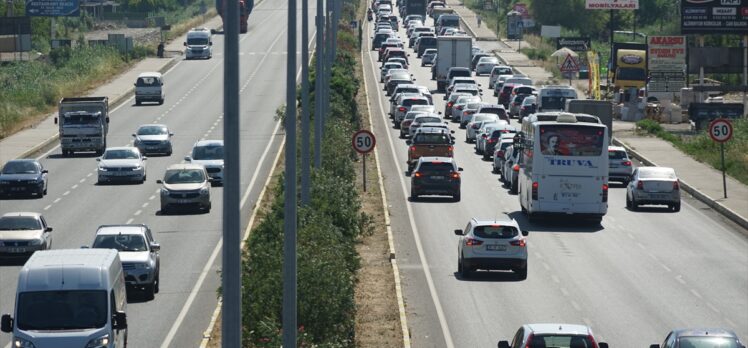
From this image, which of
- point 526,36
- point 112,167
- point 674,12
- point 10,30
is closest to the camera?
point 112,167

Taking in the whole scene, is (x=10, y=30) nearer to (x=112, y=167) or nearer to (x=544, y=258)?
(x=112, y=167)

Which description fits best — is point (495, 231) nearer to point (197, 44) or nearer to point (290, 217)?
point (290, 217)

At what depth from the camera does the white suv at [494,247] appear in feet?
116

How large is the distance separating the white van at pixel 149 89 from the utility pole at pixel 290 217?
6439 centimetres

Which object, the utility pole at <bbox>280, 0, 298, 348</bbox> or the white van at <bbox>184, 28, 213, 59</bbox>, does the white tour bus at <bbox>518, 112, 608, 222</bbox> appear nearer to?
the utility pole at <bbox>280, 0, 298, 348</bbox>

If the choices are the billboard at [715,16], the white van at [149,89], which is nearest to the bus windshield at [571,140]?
the billboard at [715,16]

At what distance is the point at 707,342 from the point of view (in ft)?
69.1

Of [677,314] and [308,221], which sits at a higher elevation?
[308,221]

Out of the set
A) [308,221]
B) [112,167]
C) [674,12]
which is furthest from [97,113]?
[674,12]

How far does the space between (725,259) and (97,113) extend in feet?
106

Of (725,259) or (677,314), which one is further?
(725,259)

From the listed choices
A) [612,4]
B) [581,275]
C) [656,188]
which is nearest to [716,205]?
[656,188]

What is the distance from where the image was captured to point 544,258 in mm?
39844

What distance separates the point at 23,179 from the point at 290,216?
111 ft
